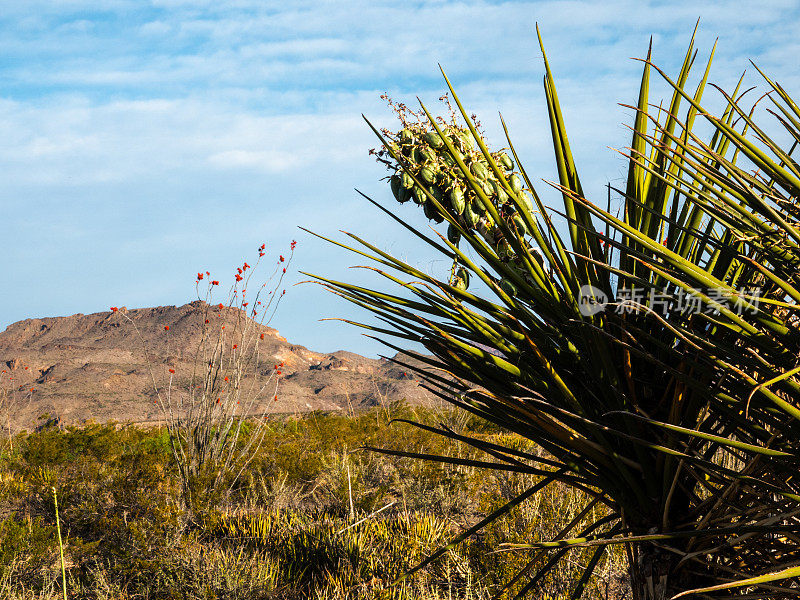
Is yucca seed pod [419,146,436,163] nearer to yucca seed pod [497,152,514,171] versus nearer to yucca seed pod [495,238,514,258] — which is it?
yucca seed pod [497,152,514,171]

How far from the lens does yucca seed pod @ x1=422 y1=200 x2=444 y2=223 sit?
156 centimetres

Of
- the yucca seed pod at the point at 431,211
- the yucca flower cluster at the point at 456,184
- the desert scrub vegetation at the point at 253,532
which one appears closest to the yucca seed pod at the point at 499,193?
the yucca flower cluster at the point at 456,184

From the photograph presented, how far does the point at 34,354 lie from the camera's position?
119 ft

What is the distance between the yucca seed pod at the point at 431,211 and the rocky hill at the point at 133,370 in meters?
16.0

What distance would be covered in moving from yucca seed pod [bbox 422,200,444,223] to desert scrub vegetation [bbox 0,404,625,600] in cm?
214

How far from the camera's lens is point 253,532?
14.4ft

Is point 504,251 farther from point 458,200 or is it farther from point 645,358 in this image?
point 645,358

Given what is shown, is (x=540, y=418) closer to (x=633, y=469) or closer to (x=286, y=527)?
(x=633, y=469)

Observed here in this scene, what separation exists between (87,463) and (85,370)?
1155 inches

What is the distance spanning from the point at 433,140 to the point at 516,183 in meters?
0.25

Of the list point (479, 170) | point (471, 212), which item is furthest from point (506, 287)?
point (479, 170)

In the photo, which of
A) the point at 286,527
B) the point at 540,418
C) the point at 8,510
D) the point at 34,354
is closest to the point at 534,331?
the point at 540,418

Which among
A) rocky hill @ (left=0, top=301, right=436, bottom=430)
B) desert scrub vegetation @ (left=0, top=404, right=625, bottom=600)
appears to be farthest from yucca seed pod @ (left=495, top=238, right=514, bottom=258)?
rocky hill @ (left=0, top=301, right=436, bottom=430)

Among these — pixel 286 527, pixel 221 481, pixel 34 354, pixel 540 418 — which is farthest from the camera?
pixel 34 354
